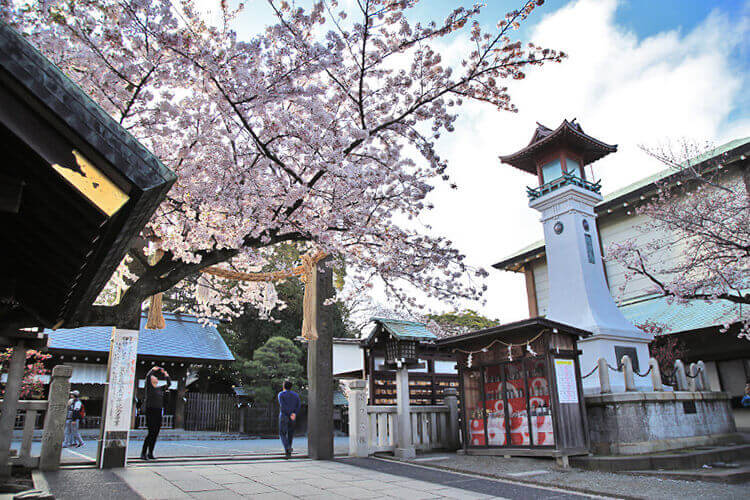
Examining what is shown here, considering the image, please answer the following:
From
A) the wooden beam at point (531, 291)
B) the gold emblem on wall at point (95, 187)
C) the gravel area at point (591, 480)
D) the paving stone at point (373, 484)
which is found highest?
the wooden beam at point (531, 291)

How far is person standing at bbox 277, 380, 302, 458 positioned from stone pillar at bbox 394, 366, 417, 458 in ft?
7.57

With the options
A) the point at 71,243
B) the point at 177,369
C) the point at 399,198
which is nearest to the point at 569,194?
the point at 399,198

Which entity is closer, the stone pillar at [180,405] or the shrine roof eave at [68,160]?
the shrine roof eave at [68,160]

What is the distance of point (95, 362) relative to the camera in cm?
1700

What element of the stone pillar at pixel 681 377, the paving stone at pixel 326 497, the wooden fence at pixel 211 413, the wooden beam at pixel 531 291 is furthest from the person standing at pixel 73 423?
the wooden beam at pixel 531 291

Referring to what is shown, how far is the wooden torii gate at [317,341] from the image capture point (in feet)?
29.4

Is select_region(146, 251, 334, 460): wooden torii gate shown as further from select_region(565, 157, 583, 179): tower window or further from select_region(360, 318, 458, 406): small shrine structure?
select_region(565, 157, 583, 179): tower window

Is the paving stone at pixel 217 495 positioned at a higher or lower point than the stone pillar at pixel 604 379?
lower

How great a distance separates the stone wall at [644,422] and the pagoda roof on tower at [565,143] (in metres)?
8.34

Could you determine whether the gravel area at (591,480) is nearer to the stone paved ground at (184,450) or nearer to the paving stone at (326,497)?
the paving stone at (326,497)

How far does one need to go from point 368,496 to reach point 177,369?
1549 cm

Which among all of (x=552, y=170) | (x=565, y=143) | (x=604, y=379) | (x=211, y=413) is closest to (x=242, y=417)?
(x=211, y=413)

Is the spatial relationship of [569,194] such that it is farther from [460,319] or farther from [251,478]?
[460,319]

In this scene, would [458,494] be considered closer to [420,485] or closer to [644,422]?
[420,485]
